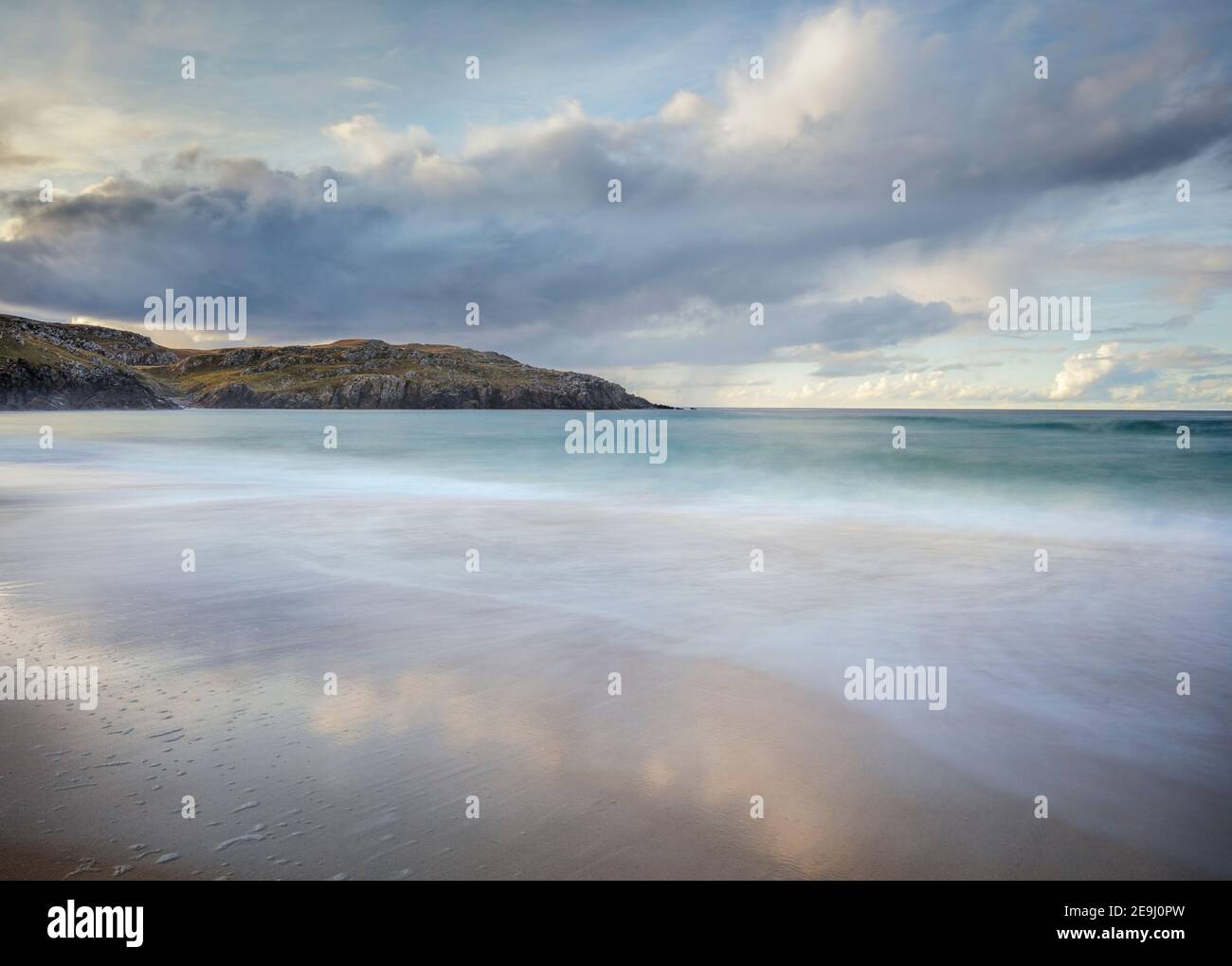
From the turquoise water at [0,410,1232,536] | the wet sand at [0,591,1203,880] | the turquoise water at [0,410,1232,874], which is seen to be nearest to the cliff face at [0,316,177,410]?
the turquoise water at [0,410,1232,536]

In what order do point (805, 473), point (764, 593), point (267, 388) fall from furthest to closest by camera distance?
point (267, 388) → point (805, 473) → point (764, 593)

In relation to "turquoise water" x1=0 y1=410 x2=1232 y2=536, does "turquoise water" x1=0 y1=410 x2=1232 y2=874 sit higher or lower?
lower

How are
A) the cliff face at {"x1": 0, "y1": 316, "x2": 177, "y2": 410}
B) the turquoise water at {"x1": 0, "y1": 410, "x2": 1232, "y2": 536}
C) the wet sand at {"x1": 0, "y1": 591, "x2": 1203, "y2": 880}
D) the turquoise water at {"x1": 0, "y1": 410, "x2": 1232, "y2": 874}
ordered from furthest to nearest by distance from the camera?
the cliff face at {"x1": 0, "y1": 316, "x2": 177, "y2": 410}
the turquoise water at {"x1": 0, "y1": 410, "x2": 1232, "y2": 536}
the turquoise water at {"x1": 0, "y1": 410, "x2": 1232, "y2": 874}
the wet sand at {"x1": 0, "y1": 591, "x2": 1203, "y2": 880}

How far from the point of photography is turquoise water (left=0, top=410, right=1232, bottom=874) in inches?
229

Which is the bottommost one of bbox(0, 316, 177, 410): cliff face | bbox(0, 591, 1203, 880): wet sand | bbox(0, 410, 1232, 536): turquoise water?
bbox(0, 591, 1203, 880): wet sand

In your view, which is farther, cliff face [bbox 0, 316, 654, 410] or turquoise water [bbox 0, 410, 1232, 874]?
cliff face [bbox 0, 316, 654, 410]

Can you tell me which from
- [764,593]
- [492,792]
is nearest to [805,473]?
[764,593]

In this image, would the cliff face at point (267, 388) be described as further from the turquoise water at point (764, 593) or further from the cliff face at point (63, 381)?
the turquoise water at point (764, 593)

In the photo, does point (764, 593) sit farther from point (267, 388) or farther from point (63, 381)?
point (267, 388)

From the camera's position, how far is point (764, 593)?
10391 mm

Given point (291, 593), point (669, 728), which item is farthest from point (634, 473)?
point (669, 728)

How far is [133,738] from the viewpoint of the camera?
5.20 m

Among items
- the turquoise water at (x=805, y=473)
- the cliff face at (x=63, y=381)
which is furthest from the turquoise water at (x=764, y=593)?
the cliff face at (x=63, y=381)

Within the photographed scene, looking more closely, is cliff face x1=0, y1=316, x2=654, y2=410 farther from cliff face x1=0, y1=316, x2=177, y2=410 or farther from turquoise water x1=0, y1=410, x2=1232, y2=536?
turquoise water x1=0, y1=410, x2=1232, y2=536
